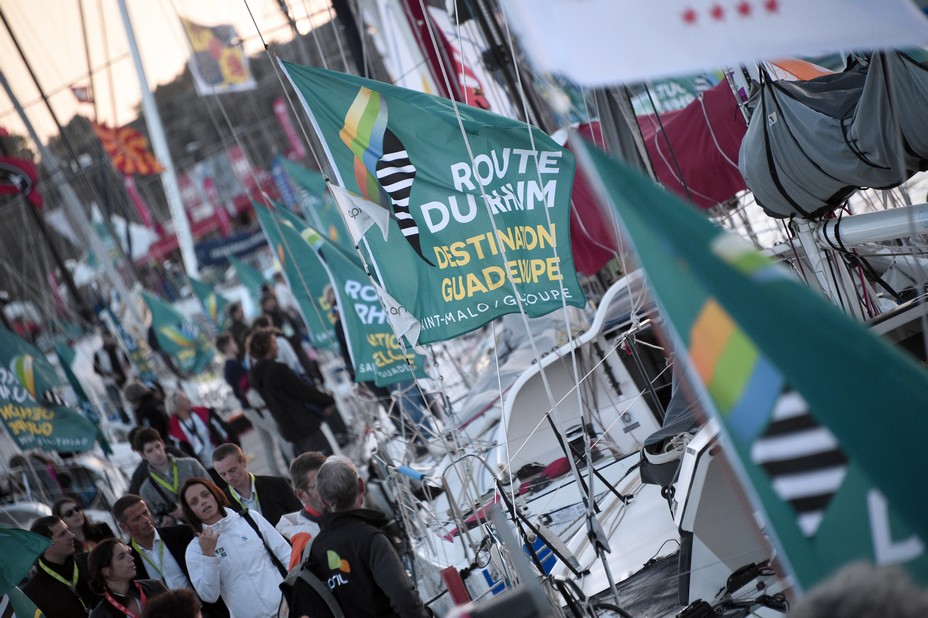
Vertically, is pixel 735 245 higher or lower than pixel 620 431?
higher

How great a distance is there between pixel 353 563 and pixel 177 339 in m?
17.0

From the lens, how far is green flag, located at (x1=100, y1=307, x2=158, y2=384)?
19.4 meters

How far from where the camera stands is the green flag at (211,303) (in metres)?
22.2

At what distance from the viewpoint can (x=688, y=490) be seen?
156 inches

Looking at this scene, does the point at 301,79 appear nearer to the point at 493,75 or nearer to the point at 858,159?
the point at 858,159

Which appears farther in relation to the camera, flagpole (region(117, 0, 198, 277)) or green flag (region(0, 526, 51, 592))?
flagpole (region(117, 0, 198, 277))

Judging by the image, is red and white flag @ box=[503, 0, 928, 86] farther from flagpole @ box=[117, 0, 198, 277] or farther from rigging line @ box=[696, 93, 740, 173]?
flagpole @ box=[117, 0, 198, 277]

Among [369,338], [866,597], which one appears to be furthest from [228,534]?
[866,597]

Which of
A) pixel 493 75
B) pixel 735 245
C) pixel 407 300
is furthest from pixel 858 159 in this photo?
pixel 493 75

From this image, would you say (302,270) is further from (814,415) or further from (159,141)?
(159,141)

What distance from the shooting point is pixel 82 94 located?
21.6m

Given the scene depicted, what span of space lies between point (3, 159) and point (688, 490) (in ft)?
51.4

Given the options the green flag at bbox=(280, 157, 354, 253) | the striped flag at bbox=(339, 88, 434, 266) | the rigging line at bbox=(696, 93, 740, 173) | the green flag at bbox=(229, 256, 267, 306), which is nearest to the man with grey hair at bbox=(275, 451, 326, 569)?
the striped flag at bbox=(339, 88, 434, 266)

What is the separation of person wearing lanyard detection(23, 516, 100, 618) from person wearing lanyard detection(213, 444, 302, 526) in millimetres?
1005
